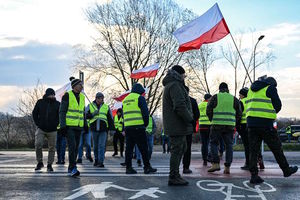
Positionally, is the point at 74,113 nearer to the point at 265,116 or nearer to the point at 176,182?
the point at 176,182

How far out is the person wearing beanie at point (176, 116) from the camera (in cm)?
779

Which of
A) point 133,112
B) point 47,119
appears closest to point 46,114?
point 47,119

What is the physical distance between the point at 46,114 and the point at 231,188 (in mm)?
5340

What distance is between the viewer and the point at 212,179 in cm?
851

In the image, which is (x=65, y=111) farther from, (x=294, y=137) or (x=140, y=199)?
(x=294, y=137)

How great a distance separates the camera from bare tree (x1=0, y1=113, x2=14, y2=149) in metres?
41.5

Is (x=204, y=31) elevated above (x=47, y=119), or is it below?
above

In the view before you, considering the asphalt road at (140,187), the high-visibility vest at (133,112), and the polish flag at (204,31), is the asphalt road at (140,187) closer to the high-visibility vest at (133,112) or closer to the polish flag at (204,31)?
the high-visibility vest at (133,112)

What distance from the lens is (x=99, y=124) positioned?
12.0 meters

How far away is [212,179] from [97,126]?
4.45 metres

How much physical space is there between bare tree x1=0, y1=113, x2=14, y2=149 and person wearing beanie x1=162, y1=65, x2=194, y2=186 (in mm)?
34548

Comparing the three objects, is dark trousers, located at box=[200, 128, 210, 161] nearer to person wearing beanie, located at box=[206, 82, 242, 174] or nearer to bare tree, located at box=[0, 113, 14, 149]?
person wearing beanie, located at box=[206, 82, 242, 174]

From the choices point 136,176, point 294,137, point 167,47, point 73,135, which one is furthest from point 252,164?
point 294,137

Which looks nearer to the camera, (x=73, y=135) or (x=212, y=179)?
(x=212, y=179)
